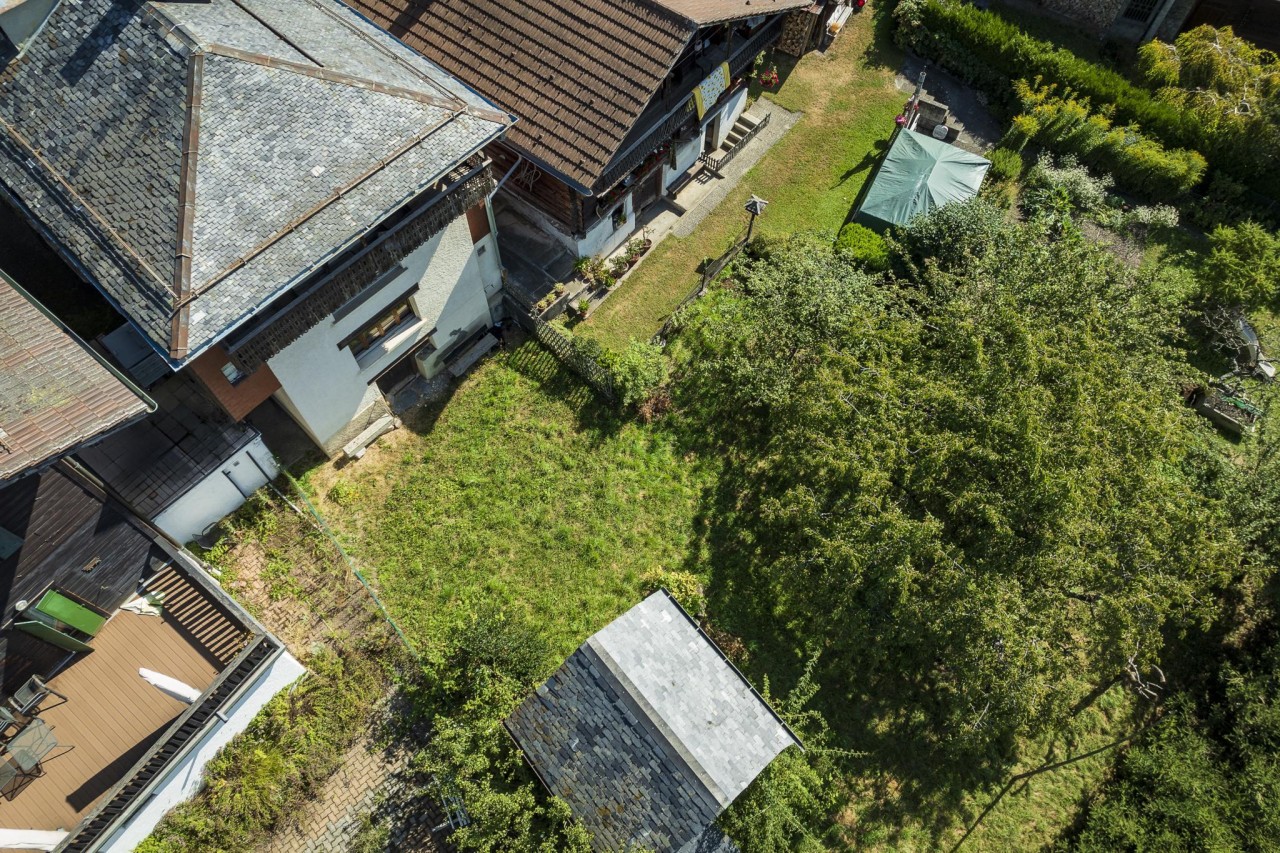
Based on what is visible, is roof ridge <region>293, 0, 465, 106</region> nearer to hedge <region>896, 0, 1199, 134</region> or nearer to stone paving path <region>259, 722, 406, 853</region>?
stone paving path <region>259, 722, 406, 853</region>

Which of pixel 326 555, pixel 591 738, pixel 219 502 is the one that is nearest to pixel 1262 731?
pixel 591 738

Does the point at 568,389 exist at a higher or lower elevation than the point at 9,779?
higher

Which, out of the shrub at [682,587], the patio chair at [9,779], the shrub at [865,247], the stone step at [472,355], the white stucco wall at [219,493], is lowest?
the patio chair at [9,779]

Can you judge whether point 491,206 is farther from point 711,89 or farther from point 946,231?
point 946,231

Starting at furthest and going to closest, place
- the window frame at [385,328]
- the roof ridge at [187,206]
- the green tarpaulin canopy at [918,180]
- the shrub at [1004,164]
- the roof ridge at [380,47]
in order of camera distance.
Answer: the shrub at [1004,164]
the green tarpaulin canopy at [918,180]
the window frame at [385,328]
the roof ridge at [380,47]
the roof ridge at [187,206]

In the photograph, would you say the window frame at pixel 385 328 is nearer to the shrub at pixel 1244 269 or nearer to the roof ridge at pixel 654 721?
the roof ridge at pixel 654 721

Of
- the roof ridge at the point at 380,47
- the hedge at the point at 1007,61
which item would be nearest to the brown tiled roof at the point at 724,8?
the roof ridge at the point at 380,47

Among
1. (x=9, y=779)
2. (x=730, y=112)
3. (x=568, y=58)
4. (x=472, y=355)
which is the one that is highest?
(x=568, y=58)

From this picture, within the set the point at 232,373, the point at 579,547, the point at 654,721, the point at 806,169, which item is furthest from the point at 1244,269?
the point at 232,373
